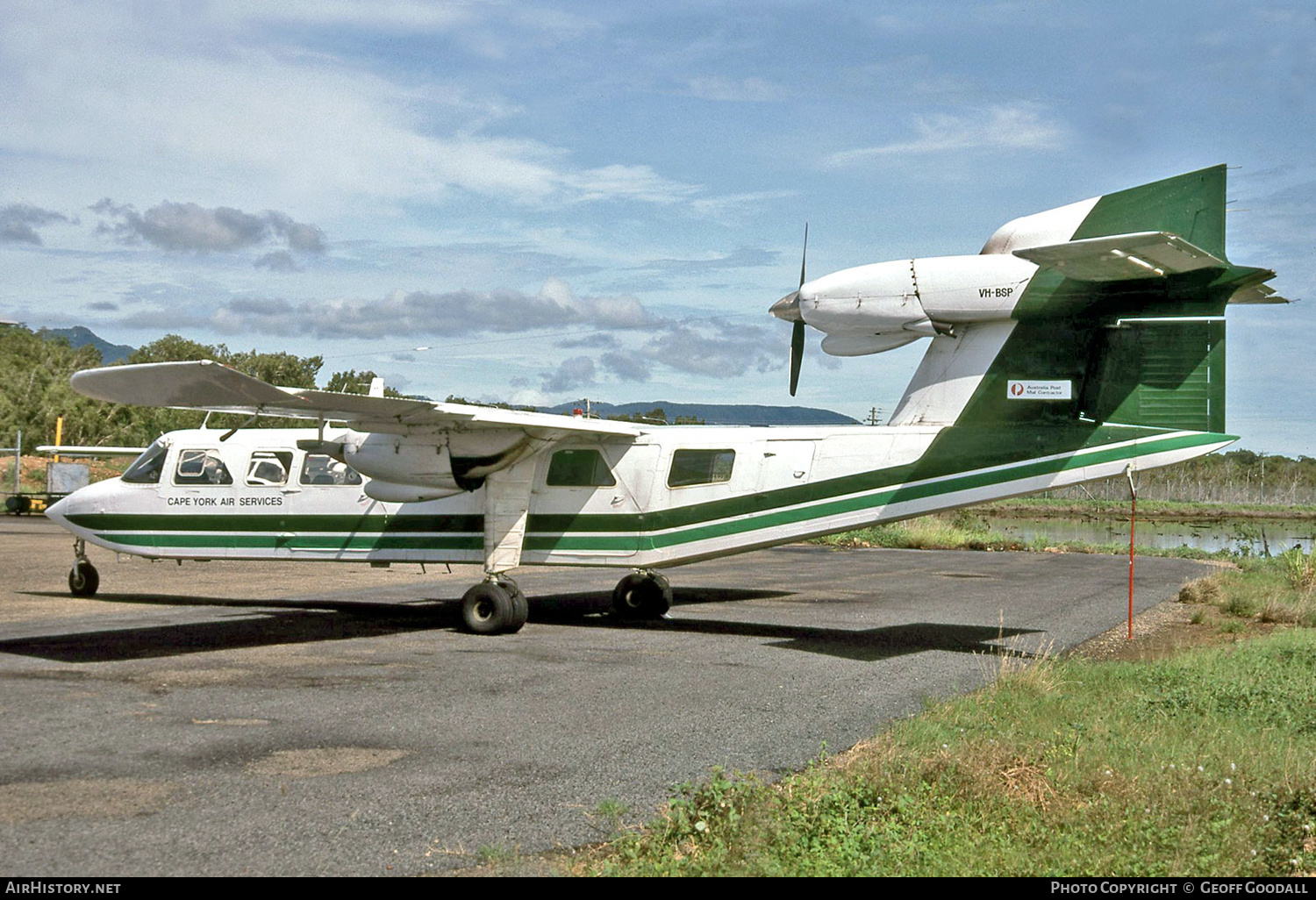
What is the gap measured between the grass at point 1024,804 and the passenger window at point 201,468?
42.2 feet

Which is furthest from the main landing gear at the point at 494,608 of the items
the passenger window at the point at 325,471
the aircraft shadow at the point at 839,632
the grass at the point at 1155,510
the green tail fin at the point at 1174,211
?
the grass at the point at 1155,510

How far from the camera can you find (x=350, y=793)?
722cm

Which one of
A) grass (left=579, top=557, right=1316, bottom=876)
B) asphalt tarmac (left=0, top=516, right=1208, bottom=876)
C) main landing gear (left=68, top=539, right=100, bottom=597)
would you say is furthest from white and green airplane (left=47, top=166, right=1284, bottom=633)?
grass (left=579, top=557, right=1316, bottom=876)

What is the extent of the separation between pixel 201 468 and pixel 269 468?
126cm

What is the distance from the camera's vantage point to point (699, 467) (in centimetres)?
1612

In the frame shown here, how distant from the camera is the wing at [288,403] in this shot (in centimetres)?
1165

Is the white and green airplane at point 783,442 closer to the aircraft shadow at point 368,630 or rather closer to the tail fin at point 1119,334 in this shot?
the tail fin at point 1119,334

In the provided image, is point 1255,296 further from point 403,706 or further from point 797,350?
point 403,706

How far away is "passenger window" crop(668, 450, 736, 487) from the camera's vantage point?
52.5 ft

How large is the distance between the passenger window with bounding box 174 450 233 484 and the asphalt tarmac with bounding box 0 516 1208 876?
2158mm

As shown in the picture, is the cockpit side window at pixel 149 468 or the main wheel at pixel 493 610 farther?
the cockpit side window at pixel 149 468

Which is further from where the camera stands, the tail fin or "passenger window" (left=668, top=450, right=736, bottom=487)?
"passenger window" (left=668, top=450, right=736, bottom=487)

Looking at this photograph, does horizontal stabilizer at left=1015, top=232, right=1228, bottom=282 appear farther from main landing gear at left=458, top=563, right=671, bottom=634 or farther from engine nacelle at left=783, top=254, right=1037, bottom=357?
main landing gear at left=458, top=563, right=671, bottom=634

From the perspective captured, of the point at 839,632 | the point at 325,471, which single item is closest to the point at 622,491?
the point at 839,632
